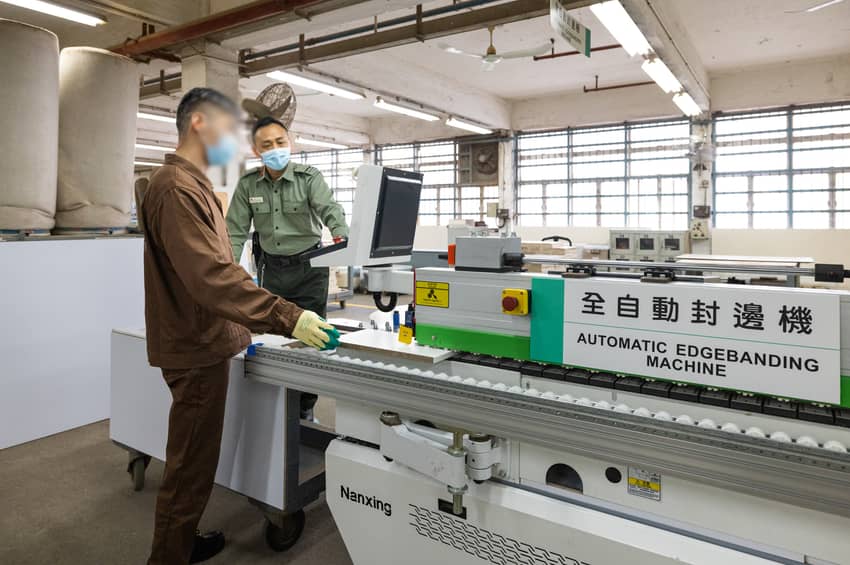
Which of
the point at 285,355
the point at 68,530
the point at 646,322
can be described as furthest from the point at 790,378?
the point at 68,530

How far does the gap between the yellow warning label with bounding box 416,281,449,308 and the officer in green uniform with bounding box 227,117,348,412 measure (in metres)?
0.94

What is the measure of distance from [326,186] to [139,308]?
181cm

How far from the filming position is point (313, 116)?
33.9ft

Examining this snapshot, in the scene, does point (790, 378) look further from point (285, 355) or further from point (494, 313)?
point (285, 355)

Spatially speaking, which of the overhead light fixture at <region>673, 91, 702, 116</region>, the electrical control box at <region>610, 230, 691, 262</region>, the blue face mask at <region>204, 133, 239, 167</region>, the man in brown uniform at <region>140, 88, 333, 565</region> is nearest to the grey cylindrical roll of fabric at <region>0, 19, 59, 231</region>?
the man in brown uniform at <region>140, 88, 333, 565</region>


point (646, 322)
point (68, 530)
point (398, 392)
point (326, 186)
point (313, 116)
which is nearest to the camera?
point (646, 322)

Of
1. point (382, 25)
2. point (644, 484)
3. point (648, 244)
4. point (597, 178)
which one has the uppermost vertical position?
point (382, 25)

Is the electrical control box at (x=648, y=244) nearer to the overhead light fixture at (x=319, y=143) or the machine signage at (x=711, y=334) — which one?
the machine signage at (x=711, y=334)

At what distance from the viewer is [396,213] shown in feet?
5.65

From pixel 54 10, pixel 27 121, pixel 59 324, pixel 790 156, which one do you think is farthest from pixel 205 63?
pixel 790 156

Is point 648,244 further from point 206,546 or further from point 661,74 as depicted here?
point 206,546

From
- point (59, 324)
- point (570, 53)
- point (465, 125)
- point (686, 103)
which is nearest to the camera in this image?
point (59, 324)

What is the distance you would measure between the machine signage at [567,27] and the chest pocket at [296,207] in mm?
1469

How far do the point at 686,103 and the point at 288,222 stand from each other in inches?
237
